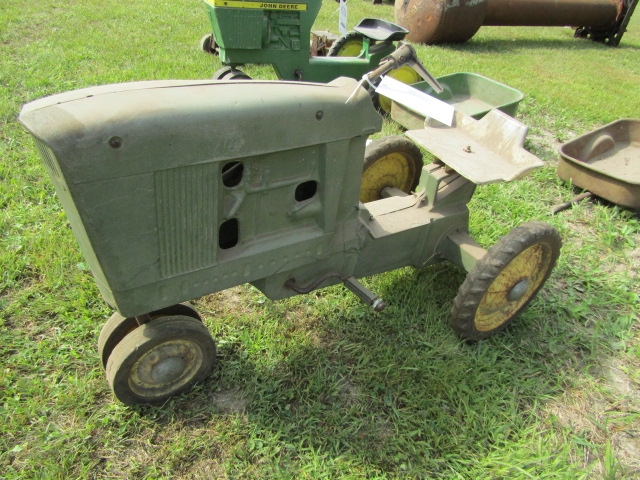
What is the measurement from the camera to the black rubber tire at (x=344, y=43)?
5694mm

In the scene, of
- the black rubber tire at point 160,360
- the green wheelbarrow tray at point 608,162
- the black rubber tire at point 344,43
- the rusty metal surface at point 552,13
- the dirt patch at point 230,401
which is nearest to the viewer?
the black rubber tire at point 160,360

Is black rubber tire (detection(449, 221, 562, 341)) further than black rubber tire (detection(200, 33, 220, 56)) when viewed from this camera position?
No

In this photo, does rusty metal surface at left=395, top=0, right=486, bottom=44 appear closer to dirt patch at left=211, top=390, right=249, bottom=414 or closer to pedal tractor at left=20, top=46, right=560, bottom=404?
pedal tractor at left=20, top=46, right=560, bottom=404

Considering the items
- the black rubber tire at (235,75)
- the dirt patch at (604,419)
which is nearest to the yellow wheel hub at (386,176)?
the dirt patch at (604,419)

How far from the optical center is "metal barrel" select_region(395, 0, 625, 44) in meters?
7.50

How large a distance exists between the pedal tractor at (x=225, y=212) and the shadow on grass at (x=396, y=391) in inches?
8.3

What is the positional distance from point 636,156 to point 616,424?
321 cm

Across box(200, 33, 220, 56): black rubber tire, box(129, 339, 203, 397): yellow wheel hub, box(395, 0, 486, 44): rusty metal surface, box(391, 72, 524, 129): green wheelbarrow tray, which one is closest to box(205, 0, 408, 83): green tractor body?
box(391, 72, 524, 129): green wheelbarrow tray

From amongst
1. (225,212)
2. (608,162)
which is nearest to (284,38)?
(608,162)

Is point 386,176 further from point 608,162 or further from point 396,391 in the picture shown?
point 608,162

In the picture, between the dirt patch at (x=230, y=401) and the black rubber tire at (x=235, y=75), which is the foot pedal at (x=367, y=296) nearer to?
the dirt patch at (x=230, y=401)

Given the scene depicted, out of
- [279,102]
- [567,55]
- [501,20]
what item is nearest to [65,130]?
[279,102]

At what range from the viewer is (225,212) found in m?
1.79

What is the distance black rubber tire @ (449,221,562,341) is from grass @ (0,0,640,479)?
0.51 feet
